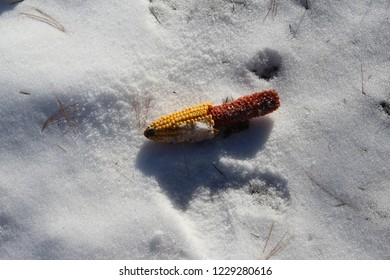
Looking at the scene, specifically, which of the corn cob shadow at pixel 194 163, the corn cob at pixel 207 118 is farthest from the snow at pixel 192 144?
the corn cob at pixel 207 118

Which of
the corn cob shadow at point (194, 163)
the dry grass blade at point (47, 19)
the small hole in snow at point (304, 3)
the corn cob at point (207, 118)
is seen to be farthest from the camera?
the small hole in snow at point (304, 3)

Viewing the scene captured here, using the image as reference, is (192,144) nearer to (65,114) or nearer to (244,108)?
(244,108)

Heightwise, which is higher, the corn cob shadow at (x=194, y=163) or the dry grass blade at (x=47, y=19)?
the dry grass blade at (x=47, y=19)

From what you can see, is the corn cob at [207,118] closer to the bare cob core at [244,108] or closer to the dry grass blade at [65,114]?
the bare cob core at [244,108]

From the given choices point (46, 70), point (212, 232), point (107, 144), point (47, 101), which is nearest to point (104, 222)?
point (107, 144)

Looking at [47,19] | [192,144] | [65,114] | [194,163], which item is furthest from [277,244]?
[47,19]

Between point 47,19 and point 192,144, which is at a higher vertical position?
point 47,19

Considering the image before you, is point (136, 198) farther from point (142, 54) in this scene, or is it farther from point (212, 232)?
point (142, 54)
